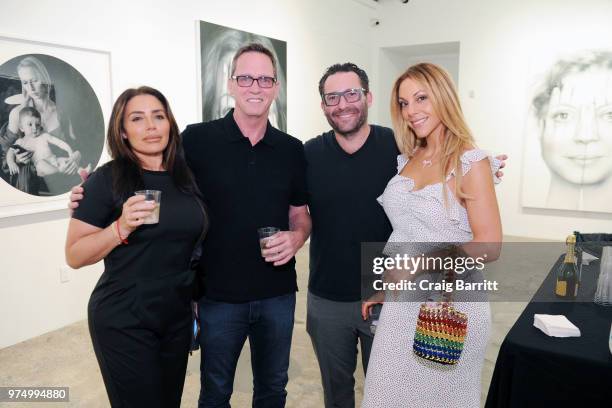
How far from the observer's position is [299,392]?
2723 mm

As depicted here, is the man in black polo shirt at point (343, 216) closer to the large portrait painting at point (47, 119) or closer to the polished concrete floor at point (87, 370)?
the polished concrete floor at point (87, 370)

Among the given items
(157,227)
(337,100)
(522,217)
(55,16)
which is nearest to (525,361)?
(337,100)

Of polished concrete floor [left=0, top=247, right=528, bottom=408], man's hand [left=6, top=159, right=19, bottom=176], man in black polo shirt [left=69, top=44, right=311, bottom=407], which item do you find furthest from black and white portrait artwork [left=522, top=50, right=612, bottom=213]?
man's hand [left=6, top=159, right=19, bottom=176]

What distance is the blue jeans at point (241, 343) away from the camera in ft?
6.01

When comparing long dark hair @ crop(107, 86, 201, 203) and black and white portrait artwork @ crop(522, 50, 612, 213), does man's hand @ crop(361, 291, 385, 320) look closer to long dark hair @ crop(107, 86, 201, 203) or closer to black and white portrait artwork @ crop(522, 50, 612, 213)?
long dark hair @ crop(107, 86, 201, 203)

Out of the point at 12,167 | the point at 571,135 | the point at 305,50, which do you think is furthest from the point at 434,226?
the point at 571,135

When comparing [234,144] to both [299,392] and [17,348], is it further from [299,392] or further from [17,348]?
[17,348]

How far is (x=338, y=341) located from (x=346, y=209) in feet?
1.85

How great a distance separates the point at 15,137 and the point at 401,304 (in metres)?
2.96

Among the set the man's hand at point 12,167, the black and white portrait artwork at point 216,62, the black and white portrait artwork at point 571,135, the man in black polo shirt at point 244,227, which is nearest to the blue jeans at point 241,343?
the man in black polo shirt at point 244,227

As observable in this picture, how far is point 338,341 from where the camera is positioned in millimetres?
1969

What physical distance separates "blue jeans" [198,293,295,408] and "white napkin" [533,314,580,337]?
97cm

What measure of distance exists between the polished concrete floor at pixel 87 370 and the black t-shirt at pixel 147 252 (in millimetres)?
1309

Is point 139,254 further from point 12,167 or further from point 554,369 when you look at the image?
point 12,167
